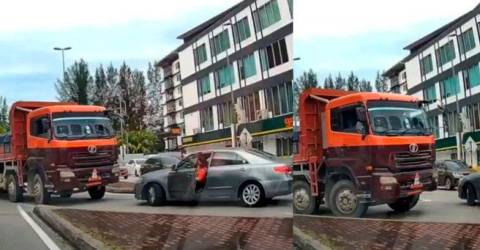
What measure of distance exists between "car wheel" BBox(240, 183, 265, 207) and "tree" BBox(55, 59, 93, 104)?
121cm

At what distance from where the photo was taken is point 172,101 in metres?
3.52

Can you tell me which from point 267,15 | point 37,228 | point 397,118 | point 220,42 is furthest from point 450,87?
point 37,228

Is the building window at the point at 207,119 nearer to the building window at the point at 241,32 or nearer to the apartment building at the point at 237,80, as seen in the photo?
the apartment building at the point at 237,80

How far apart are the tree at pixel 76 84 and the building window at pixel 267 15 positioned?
4.65 ft

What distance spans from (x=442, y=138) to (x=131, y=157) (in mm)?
2055

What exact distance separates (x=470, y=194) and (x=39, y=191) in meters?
3.60

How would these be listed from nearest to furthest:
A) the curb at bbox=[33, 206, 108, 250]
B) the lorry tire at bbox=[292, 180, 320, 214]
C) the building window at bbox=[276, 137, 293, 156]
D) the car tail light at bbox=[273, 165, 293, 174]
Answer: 1. the lorry tire at bbox=[292, 180, 320, 214]
2. the building window at bbox=[276, 137, 293, 156]
3. the car tail light at bbox=[273, 165, 293, 174]
4. the curb at bbox=[33, 206, 108, 250]

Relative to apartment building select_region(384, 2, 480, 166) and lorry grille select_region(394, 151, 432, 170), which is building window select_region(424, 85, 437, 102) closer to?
apartment building select_region(384, 2, 480, 166)

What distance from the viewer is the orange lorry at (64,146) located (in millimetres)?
3992

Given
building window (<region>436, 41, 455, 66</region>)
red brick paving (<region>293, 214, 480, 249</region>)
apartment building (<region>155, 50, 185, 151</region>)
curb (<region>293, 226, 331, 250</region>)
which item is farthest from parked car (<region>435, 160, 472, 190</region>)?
apartment building (<region>155, 50, 185, 151</region>)

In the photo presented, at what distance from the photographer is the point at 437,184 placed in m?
2.49

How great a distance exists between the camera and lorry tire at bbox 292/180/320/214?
2746 mm

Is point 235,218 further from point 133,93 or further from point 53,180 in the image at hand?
point 53,180

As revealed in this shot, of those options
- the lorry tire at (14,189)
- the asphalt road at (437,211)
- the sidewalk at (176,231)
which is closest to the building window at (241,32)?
the sidewalk at (176,231)
